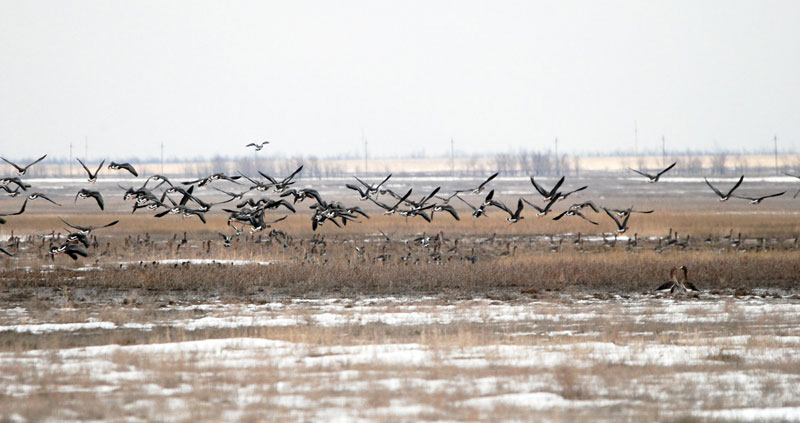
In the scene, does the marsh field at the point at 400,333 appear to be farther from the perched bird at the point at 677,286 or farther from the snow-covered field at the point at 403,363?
the perched bird at the point at 677,286

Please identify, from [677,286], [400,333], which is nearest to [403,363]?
[400,333]

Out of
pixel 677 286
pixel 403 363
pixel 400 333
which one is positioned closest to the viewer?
pixel 403 363

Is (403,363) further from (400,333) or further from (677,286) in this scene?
(677,286)

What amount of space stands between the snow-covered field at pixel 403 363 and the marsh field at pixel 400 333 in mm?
57

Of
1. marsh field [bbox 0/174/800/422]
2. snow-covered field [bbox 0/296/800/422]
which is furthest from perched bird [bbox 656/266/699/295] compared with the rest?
snow-covered field [bbox 0/296/800/422]

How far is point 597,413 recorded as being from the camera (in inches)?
520

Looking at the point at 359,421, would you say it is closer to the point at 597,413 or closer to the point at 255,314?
the point at 597,413

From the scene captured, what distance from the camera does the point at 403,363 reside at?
16.5 metres

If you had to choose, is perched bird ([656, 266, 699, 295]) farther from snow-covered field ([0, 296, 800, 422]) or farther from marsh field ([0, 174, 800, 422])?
snow-covered field ([0, 296, 800, 422])

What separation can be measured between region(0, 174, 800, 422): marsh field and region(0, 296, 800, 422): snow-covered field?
57 mm

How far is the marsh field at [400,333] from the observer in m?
13.7

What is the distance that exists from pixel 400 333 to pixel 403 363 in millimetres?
3361

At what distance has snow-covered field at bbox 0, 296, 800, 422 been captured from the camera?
1338 cm

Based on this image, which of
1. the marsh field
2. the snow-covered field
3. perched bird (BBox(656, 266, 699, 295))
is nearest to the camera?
the snow-covered field
